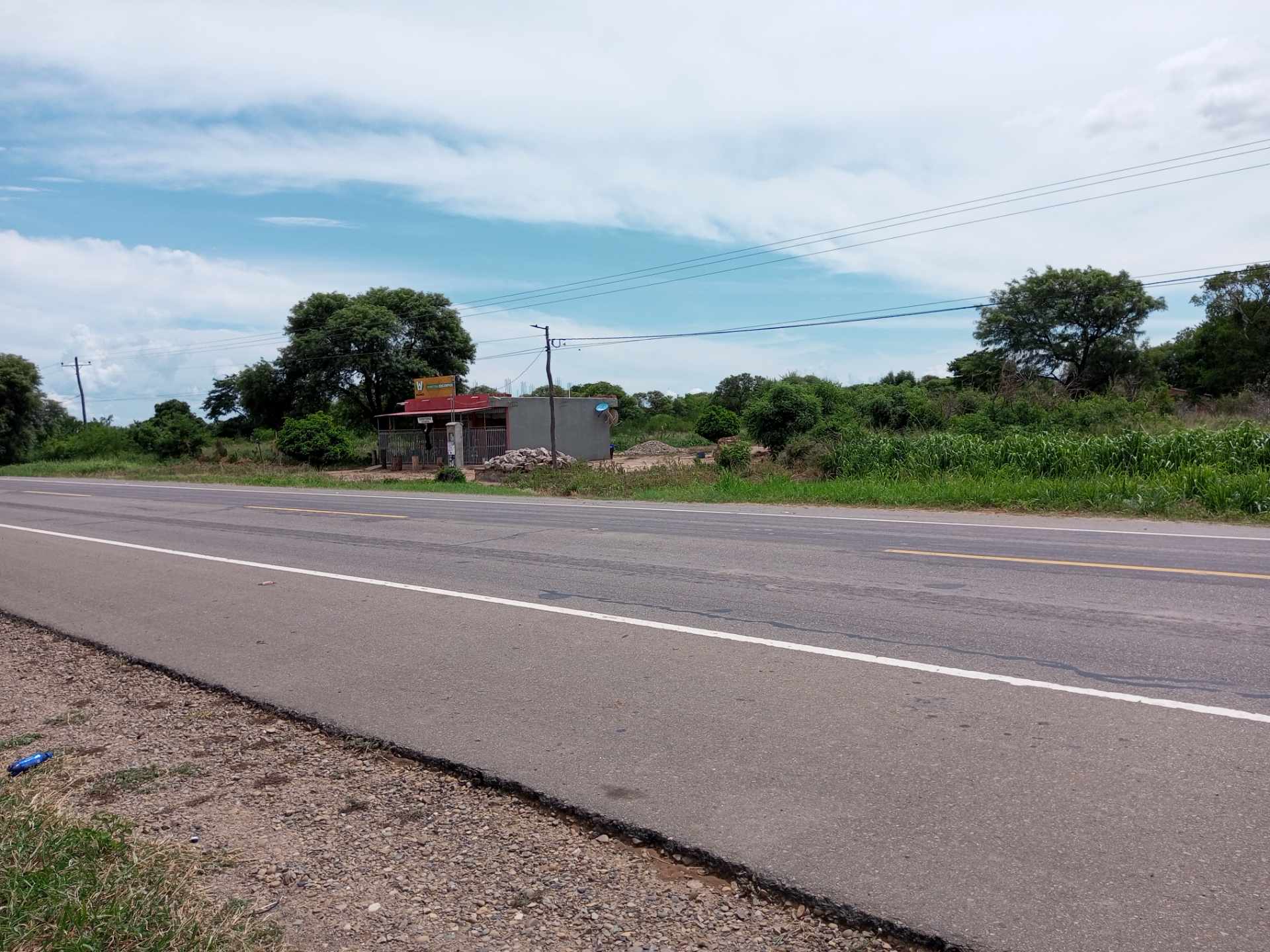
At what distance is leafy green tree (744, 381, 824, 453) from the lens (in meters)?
30.5

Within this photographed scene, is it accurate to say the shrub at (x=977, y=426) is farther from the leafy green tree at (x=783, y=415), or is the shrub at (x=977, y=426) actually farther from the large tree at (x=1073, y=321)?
the large tree at (x=1073, y=321)

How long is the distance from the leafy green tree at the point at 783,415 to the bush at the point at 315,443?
1015 inches

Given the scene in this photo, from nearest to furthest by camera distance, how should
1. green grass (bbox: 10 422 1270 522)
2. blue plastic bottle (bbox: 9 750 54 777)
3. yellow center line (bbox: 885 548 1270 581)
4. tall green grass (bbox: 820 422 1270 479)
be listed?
blue plastic bottle (bbox: 9 750 54 777) → yellow center line (bbox: 885 548 1270 581) → green grass (bbox: 10 422 1270 522) → tall green grass (bbox: 820 422 1270 479)

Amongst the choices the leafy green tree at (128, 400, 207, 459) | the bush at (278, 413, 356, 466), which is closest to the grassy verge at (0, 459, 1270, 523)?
the bush at (278, 413, 356, 466)

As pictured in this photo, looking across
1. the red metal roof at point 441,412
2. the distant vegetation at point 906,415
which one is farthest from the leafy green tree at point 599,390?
the red metal roof at point 441,412

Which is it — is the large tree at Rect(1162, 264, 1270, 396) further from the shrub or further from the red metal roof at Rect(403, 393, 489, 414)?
the red metal roof at Rect(403, 393, 489, 414)

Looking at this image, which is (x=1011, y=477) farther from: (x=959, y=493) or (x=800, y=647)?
(x=800, y=647)

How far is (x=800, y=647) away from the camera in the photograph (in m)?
6.76

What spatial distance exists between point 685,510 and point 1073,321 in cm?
3378

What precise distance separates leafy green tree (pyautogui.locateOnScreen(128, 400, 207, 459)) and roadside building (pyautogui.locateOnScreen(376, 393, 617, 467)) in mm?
17489

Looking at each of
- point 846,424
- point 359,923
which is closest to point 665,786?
point 359,923

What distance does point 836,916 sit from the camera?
3361 mm

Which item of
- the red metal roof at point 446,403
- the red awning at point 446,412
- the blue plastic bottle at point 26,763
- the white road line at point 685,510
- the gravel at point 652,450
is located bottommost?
the white road line at point 685,510

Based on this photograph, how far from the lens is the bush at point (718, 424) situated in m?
56.9
